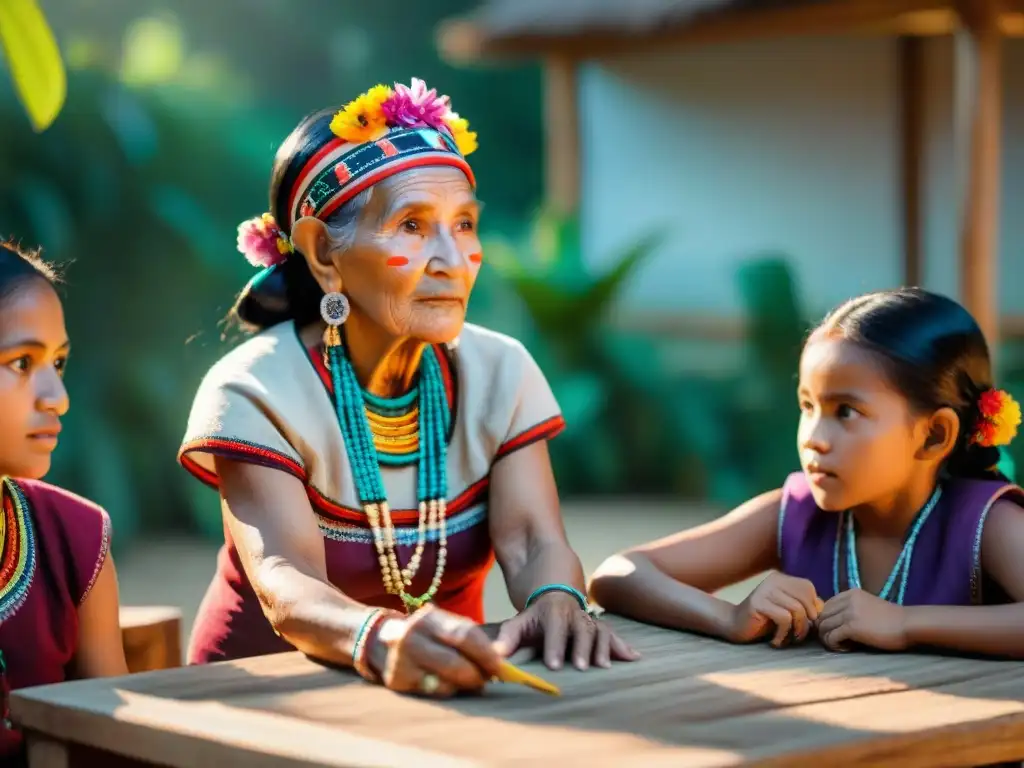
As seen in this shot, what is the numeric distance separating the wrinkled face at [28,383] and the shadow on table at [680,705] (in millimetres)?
405

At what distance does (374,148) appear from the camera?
2975 mm

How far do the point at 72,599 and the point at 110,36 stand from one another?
34.7 feet

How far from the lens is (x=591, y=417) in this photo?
11.4m

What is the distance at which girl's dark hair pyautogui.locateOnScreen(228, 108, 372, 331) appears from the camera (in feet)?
10.1

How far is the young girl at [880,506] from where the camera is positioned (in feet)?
9.06

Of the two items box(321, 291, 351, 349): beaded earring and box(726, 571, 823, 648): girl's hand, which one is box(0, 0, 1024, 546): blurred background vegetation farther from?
box(726, 571, 823, 648): girl's hand

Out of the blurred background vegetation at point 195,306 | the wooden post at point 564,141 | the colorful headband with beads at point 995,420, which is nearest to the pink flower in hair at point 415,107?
the colorful headband with beads at point 995,420

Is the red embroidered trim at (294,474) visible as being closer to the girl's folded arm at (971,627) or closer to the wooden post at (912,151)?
the girl's folded arm at (971,627)

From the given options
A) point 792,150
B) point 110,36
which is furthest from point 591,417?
point 110,36

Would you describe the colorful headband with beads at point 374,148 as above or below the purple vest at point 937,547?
above

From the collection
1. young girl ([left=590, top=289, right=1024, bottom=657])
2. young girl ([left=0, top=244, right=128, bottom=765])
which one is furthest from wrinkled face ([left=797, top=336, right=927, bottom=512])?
young girl ([left=0, top=244, right=128, bottom=765])

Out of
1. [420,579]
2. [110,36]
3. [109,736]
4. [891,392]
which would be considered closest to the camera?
[109,736]

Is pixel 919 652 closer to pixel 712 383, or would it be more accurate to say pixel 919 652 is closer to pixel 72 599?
pixel 72 599

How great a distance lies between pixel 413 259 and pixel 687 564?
2.46 feet
